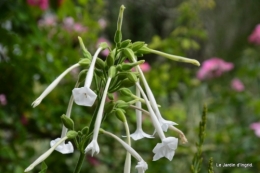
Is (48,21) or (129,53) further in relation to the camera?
(48,21)

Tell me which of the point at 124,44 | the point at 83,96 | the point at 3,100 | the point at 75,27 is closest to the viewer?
the point at 83,96

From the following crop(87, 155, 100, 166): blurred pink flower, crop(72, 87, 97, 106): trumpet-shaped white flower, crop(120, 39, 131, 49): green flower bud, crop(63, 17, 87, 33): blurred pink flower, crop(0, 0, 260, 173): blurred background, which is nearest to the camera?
crop(72, 87, 97, 106): trumpet-shaped white flower

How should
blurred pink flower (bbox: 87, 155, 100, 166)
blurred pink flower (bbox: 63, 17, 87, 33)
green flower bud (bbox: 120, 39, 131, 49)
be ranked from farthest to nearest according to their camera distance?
1. blurred pink flower (bbox: 63, 17, 87, 33)
2. blurred pink flower (bbox: 87, 155, 100, 166)
3. green flower bud (bbox: 120, 39, 131, 49)

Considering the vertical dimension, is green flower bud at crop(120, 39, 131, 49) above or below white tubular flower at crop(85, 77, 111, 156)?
above

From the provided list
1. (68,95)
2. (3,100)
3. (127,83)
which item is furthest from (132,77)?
(68,95)

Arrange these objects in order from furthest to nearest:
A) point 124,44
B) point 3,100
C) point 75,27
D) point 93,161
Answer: point 75,27, point 93,161, point 3,100, point 124,44

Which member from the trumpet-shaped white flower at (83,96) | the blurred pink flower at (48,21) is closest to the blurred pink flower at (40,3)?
the blurred pink flower at (48,21)

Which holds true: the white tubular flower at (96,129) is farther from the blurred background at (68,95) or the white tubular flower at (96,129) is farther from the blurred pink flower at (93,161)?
the blurred pink flower at (93,161)

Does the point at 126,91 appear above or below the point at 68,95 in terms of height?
below

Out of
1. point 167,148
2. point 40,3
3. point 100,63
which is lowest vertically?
point 167,148

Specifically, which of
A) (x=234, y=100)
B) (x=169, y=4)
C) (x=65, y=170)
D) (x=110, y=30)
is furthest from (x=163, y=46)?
(x=110, y=30)

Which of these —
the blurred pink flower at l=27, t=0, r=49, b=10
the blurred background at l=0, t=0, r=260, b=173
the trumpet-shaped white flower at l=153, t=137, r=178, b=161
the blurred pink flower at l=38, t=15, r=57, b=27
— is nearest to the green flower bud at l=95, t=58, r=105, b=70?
the trumpet-shaped white flower at l=153, t=137, r=178, b=161

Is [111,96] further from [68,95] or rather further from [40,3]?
[68,95]

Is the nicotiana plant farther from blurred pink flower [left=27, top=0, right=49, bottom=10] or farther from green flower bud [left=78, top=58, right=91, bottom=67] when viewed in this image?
blurred pink flower [left=27, top=0, right=49, bottom=10]
